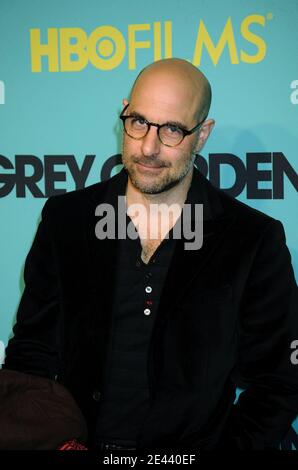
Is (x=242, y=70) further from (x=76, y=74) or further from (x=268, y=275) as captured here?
(x=268, y=275)

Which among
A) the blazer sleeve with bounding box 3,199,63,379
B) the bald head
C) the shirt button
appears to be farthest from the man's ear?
the shirt button

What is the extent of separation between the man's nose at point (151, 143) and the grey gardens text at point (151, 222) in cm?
23

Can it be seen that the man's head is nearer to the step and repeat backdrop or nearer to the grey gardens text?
the grey gardens text

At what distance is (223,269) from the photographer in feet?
5.40

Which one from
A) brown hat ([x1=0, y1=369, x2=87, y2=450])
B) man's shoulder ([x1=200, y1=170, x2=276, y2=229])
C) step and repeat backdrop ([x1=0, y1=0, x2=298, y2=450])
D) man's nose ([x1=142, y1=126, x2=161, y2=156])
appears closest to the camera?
brown hat ([x1=0, y1=369, x2=87, y2=450])

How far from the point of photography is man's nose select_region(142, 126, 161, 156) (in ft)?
5.21

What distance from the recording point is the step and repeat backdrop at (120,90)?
6.74 ft

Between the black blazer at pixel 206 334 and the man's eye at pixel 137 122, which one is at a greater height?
the man's eye at pixel 137 122

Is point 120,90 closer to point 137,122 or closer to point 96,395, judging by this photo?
point 137,122

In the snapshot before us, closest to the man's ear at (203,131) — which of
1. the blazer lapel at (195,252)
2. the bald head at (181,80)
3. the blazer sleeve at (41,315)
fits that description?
the bald head at (181,80)

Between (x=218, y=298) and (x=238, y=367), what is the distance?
0.92 ft

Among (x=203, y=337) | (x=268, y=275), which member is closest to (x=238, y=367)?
(x=203, y=337)

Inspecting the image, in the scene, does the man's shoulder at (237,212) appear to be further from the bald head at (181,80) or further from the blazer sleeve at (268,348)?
the bald head at (181,80)

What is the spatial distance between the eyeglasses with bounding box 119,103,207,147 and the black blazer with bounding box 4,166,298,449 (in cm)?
27
